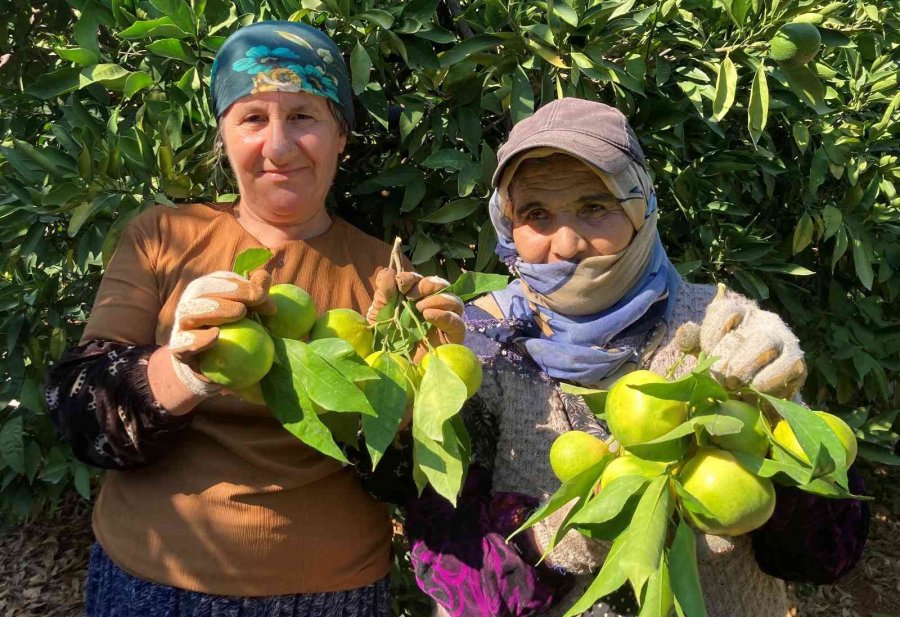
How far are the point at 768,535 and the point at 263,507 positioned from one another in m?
0.96

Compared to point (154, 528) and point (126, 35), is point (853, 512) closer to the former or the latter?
point (154, 528)

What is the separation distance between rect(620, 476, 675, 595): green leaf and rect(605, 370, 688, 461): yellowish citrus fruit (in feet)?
0.15

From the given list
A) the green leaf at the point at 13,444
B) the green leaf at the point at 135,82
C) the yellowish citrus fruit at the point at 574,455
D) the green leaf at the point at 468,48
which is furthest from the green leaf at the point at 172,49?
the yellowish citrus fruit at the point at 574,455

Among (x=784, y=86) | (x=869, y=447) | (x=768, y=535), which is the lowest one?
(x=869, y=447)

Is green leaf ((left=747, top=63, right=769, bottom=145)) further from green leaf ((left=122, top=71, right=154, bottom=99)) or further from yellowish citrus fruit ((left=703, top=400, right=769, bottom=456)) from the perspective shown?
green leaf ((left=122, top=71, right=154, bottom=99))

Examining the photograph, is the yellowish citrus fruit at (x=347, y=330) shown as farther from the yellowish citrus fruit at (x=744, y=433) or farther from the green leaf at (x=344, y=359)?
the yellowish citrus fruit at (x=744, y=433)

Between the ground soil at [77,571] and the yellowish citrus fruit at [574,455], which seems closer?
the yellowish citrus fruit at [574,455]

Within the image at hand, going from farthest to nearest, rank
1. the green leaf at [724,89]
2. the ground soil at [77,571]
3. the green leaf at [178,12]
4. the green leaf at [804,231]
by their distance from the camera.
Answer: the ground soil at [77,571]
the green leaf at [804,231]
the green leaf at [724,89]
the green leaf at [178,12]

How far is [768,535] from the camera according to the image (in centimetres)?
155

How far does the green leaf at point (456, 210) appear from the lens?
7.27 ft

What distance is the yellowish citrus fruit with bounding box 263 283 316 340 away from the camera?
4.56ft

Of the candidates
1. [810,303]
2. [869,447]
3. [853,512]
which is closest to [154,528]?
[853,512]

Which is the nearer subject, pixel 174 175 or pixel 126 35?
pixel 126 35

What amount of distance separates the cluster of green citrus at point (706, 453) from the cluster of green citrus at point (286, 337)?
0.29 m
